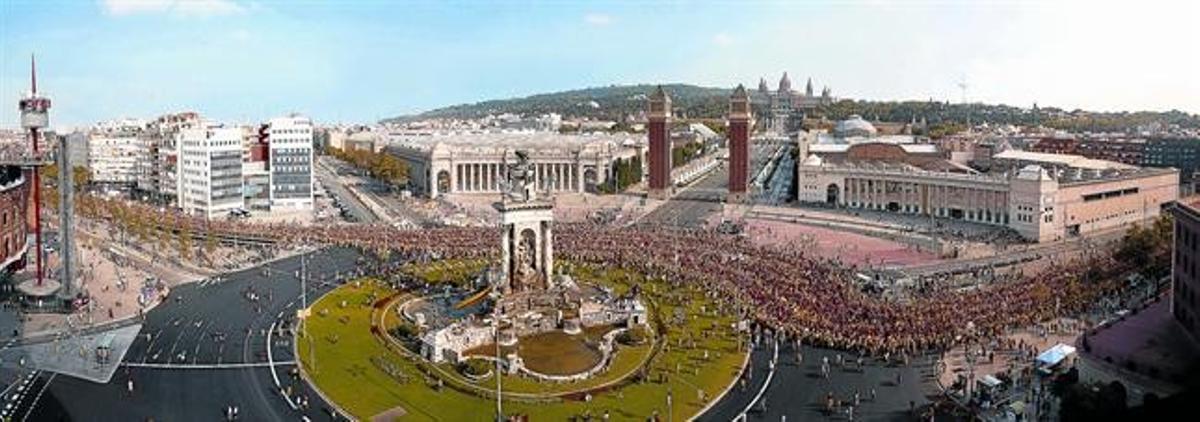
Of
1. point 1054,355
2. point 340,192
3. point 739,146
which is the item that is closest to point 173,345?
point 1054,355

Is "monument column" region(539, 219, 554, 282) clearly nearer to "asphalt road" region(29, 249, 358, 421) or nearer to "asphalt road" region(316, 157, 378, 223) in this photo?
"asphalt road" region(29, 249, 358, 421)

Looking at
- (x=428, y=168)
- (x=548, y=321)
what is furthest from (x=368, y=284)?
(x=428, y=168)

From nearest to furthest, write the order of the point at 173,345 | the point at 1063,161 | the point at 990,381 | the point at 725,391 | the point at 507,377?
the point at 990,381
the point at 725,391
the point at 507,377
the point at 173,345
the point at 1063,161

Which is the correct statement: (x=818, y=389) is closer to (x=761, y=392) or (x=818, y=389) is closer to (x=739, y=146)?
(x=761, y=392)

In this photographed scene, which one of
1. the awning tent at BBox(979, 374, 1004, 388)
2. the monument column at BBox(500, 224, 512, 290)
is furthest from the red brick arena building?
the awning tent at BBox(979, 374, 1004, 388)

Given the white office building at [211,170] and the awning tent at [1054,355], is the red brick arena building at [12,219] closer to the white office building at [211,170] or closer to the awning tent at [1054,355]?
the white office building at [211,170]

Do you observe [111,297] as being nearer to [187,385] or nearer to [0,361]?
[0,361]
